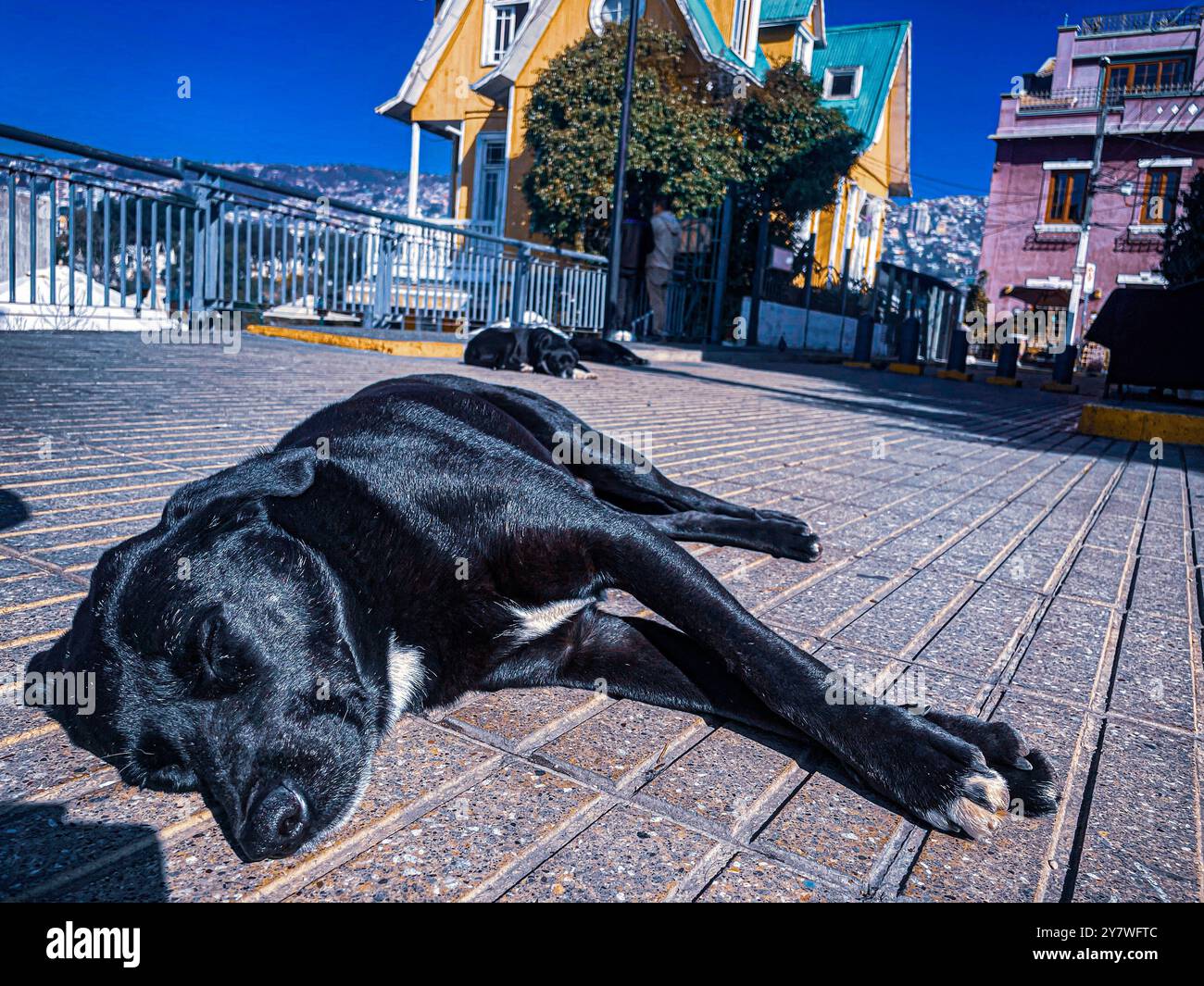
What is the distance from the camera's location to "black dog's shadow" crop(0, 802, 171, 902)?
51.5 inches

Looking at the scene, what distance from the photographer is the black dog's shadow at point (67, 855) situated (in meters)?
1.31

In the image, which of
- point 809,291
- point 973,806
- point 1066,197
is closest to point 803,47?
point 809,291

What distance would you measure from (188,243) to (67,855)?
10.0 m

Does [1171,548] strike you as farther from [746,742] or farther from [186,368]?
[186,368]

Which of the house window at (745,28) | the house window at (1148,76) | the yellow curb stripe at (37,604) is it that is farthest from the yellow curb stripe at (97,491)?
the house window at (1148,76)

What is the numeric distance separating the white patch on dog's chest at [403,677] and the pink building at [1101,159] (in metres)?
35.9

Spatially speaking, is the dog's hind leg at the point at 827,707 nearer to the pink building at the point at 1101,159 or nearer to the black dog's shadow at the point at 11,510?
the black dog's shadow at the point at 11,510

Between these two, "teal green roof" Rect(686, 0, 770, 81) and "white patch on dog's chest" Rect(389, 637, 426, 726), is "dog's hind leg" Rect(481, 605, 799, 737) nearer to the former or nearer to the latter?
"white patch on dog's chest" Rect(389, 637, 426, 726)

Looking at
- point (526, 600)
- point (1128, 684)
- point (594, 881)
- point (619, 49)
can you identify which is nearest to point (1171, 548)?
point (1128, 684)

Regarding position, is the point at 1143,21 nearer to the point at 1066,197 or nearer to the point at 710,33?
the point at 1066,197

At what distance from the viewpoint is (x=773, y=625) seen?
252cm

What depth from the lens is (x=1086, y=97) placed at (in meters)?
35.0

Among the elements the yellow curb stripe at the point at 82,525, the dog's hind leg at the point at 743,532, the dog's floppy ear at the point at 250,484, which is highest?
the dog's floppy ear at the point at 250,484

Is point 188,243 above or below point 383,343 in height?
above
